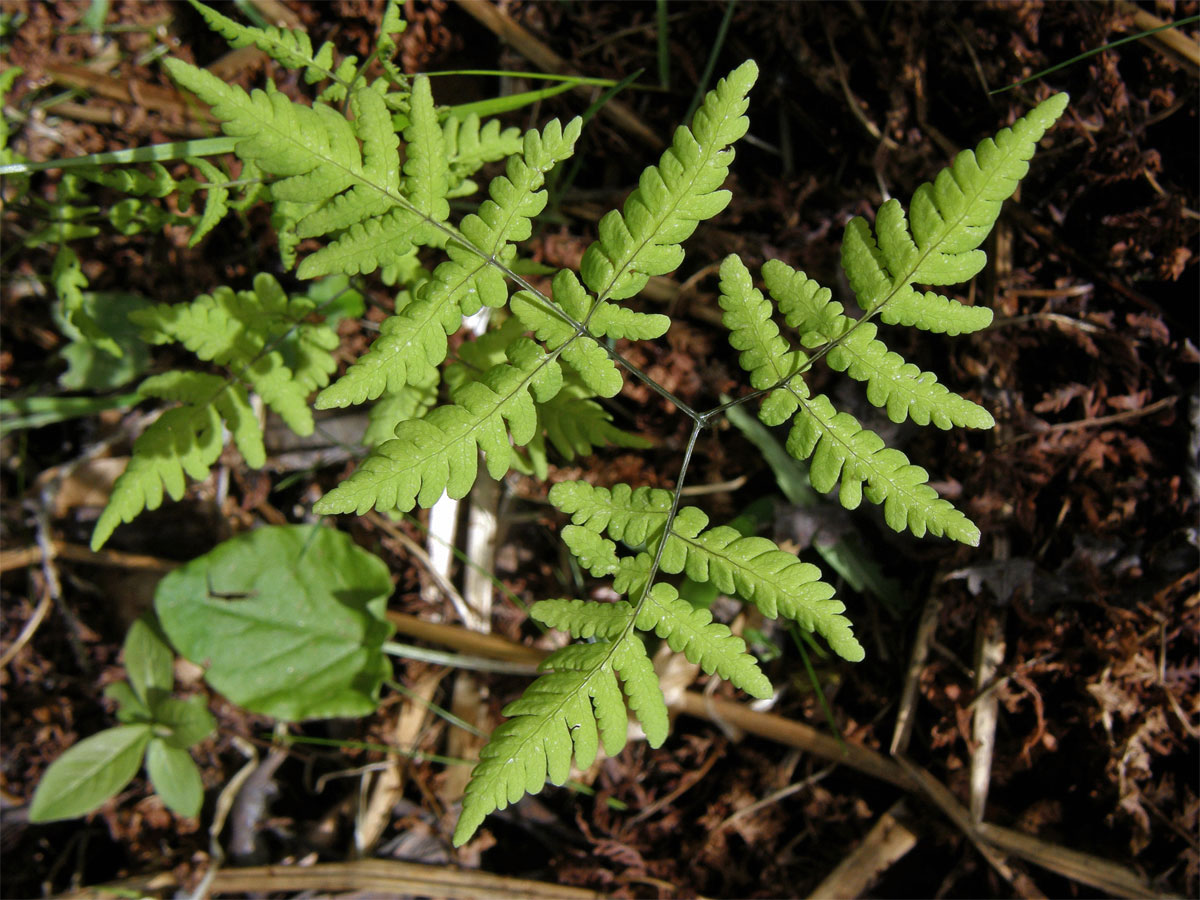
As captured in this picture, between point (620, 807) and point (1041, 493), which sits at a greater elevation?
point (1041, 493)

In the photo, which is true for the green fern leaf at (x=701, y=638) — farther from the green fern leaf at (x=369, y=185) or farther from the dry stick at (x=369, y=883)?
the dry stick at (x=369, y=883)

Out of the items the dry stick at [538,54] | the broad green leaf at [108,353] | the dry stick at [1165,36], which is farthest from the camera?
the broad green leaf at [108,353]

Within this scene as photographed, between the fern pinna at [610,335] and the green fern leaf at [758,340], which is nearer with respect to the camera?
the fern pinna at [610,335]

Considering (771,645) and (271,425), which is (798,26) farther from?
(271,425)

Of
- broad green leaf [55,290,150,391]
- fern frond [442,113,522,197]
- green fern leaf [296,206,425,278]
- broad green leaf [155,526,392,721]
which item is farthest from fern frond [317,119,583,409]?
broad green leaf [55,290,150,391]

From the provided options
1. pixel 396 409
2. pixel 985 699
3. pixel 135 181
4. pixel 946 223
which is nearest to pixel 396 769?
pixel 396 409

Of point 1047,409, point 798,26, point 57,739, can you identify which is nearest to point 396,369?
point 798,26

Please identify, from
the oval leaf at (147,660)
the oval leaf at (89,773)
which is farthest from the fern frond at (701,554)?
the oval leaf at (89,773)

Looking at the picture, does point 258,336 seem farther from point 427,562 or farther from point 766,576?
point 766,576
